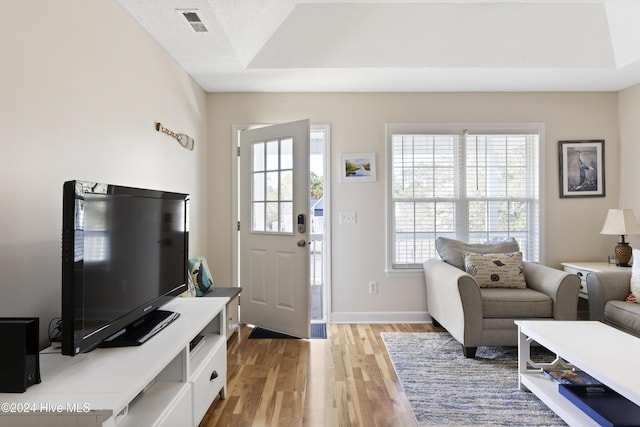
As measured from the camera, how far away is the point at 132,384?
1159 mm

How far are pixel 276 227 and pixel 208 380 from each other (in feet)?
5.60

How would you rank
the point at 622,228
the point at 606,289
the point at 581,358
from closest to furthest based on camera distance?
the point at 581,358 → the point at 606,289 → the point at 622,228

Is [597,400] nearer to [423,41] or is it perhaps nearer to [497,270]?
[497,270]

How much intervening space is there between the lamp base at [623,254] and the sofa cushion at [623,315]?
2.67 feet

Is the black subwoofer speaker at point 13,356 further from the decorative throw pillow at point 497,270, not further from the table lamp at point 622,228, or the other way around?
the table lamp at point 622,228

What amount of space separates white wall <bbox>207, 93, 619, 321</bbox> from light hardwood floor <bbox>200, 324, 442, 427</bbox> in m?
0.59

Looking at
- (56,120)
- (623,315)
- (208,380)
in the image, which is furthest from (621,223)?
(56,120)

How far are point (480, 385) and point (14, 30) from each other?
3.05 m

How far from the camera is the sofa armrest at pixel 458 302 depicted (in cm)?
273

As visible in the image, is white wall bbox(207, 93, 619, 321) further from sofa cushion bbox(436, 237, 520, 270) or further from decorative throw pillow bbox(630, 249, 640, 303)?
decorative throw pillow bbox(630, 249, 640, 303)

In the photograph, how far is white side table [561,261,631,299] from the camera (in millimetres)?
3250

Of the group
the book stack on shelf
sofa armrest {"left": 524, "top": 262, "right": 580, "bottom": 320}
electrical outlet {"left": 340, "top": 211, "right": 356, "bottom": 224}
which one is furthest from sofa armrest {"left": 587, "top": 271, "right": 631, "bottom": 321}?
electrical outlet {"left": 340, "top": 211, "right": 356, "bottom": 224}

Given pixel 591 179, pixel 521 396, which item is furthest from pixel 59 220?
pixel 591 179

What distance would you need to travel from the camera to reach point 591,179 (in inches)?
146
